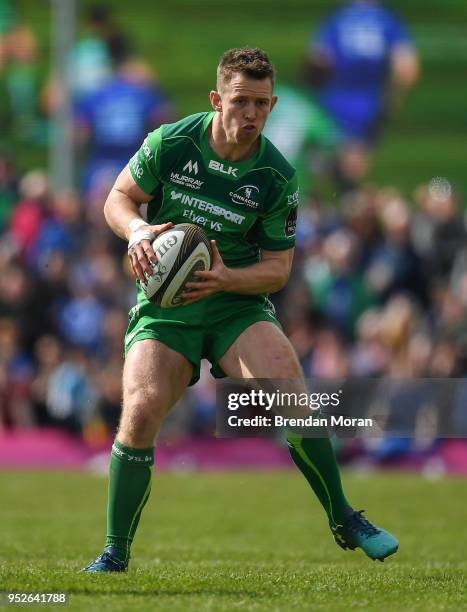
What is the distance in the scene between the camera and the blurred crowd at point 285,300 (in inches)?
616

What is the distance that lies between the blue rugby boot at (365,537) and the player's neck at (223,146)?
6.45 ft

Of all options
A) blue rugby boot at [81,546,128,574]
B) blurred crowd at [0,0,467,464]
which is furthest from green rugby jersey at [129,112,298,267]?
blurred crowd at [0,0,467,464]

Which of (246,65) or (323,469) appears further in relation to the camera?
(323,469)

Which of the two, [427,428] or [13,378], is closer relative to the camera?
[427,428]

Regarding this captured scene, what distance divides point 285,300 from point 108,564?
9.56 meters

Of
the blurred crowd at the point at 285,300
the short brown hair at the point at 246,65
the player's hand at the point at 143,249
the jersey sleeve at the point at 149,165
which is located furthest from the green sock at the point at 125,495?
the blurred crowd at the point at 285,300

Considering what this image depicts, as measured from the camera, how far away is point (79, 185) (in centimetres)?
2014

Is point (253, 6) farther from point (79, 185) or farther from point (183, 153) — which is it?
point (183, 153)

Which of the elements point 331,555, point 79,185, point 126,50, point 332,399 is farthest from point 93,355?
point 332,399

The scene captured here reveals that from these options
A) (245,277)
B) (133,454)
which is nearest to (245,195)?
(245,277)

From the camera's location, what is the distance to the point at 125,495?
6.87 meters

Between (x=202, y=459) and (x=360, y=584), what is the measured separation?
1001 cm
